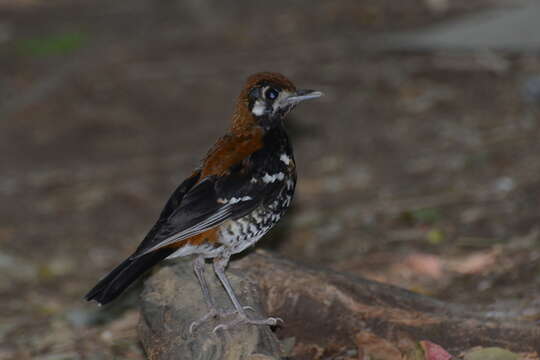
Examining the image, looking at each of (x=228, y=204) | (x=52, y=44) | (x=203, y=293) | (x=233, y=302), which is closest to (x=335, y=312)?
(x=233, y=302)

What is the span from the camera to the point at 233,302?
4453mm

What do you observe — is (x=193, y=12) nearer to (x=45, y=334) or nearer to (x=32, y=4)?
(x=32, y=4)

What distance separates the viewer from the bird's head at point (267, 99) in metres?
5.14

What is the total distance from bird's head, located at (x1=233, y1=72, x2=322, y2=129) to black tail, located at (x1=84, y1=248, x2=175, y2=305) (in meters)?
1.19

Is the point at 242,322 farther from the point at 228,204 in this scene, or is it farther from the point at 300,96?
the point at 300,96

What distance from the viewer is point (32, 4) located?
16469 millimetres

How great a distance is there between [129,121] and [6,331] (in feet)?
14.1

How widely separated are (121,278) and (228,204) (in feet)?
2.29

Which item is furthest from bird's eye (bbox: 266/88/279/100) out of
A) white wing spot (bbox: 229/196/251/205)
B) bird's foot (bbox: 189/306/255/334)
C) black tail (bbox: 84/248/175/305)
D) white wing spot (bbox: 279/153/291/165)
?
bird's foot (bbox: 189/306/255/334)

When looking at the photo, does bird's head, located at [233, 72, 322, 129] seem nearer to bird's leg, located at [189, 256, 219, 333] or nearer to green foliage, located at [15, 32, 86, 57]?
bird's leg, located at [189, 256, 219, 333]

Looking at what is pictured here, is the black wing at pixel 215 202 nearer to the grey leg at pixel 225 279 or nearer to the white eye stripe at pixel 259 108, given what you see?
the grey leg at pixel 225 279

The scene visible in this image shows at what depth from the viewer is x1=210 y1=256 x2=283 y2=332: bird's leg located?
13.6 ft

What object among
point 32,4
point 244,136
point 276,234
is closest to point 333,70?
point 276,234

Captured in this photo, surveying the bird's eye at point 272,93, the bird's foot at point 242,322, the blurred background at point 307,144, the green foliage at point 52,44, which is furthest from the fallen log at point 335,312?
the green foliage at point 52,44
